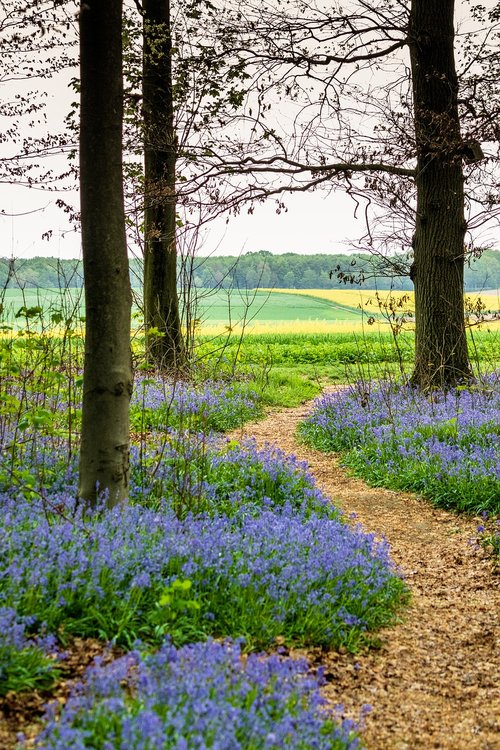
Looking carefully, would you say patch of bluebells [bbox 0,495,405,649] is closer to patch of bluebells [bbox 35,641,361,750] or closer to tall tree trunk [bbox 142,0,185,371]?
patch of bluebells [bbox 35,641,361,750]

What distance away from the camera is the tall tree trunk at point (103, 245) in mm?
4773

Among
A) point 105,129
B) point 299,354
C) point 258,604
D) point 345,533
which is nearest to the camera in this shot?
point 258,604

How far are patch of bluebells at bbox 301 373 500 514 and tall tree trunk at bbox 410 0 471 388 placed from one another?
30.7 inches

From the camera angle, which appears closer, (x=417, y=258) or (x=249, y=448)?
(x=249, y=448)

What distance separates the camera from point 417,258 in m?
11.8

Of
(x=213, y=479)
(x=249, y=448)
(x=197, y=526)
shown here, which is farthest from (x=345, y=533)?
(x=249, y=448)

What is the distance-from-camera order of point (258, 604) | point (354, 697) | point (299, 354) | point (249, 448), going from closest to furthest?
1. point (354, 697)
2. point (258, 604)
3. point (249, 448)
4. point (299, 354)

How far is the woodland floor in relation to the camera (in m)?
3.38

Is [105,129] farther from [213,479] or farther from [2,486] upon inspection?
[213,479]

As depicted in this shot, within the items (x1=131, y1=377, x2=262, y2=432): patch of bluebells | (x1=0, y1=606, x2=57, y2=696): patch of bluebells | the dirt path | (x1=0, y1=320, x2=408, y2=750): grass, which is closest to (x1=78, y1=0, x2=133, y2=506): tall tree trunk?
(x1=0, y1=320, x2=408, y2=750): grass

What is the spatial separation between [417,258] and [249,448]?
18.9 ft

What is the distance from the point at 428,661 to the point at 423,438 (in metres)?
4.58

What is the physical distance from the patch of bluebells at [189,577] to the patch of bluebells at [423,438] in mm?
2378

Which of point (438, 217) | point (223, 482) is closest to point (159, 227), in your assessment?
point (438, 217)
